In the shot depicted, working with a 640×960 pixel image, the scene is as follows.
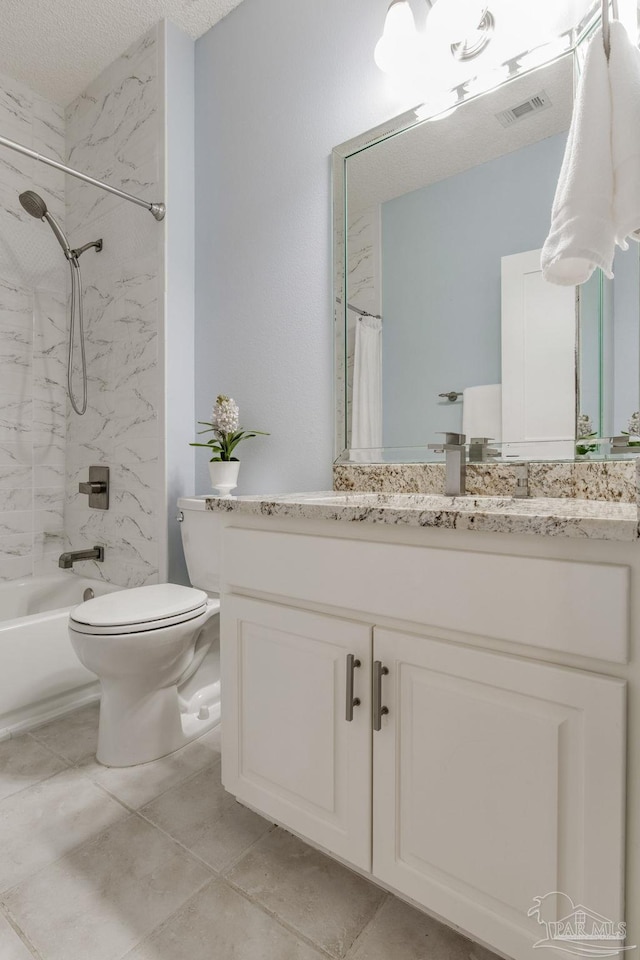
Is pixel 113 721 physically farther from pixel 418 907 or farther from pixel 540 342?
pixel 540 342

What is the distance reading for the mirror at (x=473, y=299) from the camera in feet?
4.24

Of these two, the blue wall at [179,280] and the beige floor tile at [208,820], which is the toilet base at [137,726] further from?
the blue wall at [179,280]

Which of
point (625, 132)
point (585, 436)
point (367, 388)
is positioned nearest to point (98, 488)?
point (367, 388)

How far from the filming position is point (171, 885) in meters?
1.13

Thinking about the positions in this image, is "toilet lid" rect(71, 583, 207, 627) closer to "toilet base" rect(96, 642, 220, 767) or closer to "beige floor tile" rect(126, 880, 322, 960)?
"toilet base" rect(96, 642, 220, 767)

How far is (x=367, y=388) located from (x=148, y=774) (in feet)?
4.43

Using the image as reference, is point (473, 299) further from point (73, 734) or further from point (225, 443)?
point (73, 734)

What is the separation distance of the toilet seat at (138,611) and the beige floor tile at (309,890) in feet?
2.06

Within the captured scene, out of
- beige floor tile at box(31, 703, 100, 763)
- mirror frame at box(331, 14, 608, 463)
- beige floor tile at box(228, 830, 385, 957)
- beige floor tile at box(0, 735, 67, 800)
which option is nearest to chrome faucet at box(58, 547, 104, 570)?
beige floor tile at box(31, 703, 100, 763)

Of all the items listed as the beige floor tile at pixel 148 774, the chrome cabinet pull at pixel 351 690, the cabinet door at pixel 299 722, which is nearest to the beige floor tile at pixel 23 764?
the beige floor tile at pixel 148 774

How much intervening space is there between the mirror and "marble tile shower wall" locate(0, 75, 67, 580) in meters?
1.68

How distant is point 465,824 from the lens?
0.87m

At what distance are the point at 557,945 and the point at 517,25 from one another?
2016 mm

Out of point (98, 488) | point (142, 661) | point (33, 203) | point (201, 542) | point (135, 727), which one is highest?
point (33, 203)
